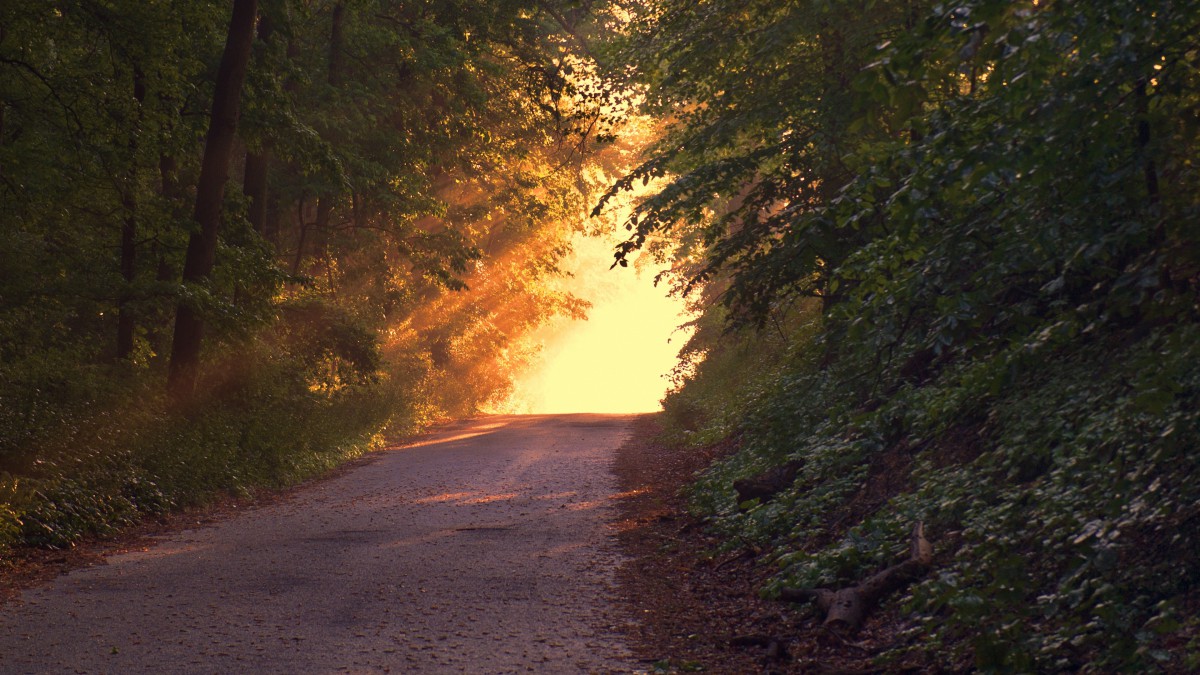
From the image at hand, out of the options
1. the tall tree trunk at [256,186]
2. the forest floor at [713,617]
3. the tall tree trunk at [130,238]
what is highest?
the tall tree trunk at [256,186]

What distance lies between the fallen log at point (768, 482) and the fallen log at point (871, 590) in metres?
3.57

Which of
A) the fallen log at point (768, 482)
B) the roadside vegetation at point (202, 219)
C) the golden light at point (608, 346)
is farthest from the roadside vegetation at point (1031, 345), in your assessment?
the golden light at point (608, 346)

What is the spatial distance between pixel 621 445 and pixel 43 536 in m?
14.3

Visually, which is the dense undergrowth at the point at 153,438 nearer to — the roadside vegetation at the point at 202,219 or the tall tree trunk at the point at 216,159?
the roadside vegetation at the point at 202,219

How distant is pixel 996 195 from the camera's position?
553 cm

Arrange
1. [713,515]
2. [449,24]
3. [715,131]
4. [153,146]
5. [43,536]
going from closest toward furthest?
[43,536] < [713,515] < [715,131] < [153,146] < [449,24]

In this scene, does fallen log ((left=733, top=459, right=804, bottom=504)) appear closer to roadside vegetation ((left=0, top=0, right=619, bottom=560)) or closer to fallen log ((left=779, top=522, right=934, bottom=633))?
fallen log ((left=779, top=522, right=934, bottom=633))

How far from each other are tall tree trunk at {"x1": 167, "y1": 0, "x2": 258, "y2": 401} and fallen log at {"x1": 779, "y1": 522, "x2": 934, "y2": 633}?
11.4 m

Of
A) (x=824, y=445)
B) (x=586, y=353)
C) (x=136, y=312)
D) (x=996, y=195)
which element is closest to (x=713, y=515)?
(x=824, y=445)

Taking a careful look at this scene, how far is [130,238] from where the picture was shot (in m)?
16.0

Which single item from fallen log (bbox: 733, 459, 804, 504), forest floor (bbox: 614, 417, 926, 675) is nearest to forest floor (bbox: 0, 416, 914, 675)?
forest floor (bbox: 614, 417, 926, 675)

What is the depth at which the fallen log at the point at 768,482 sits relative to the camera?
35.1ft

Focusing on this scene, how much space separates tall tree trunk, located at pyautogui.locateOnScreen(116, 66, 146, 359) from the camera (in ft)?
45.9

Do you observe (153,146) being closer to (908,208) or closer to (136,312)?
(136,312)
